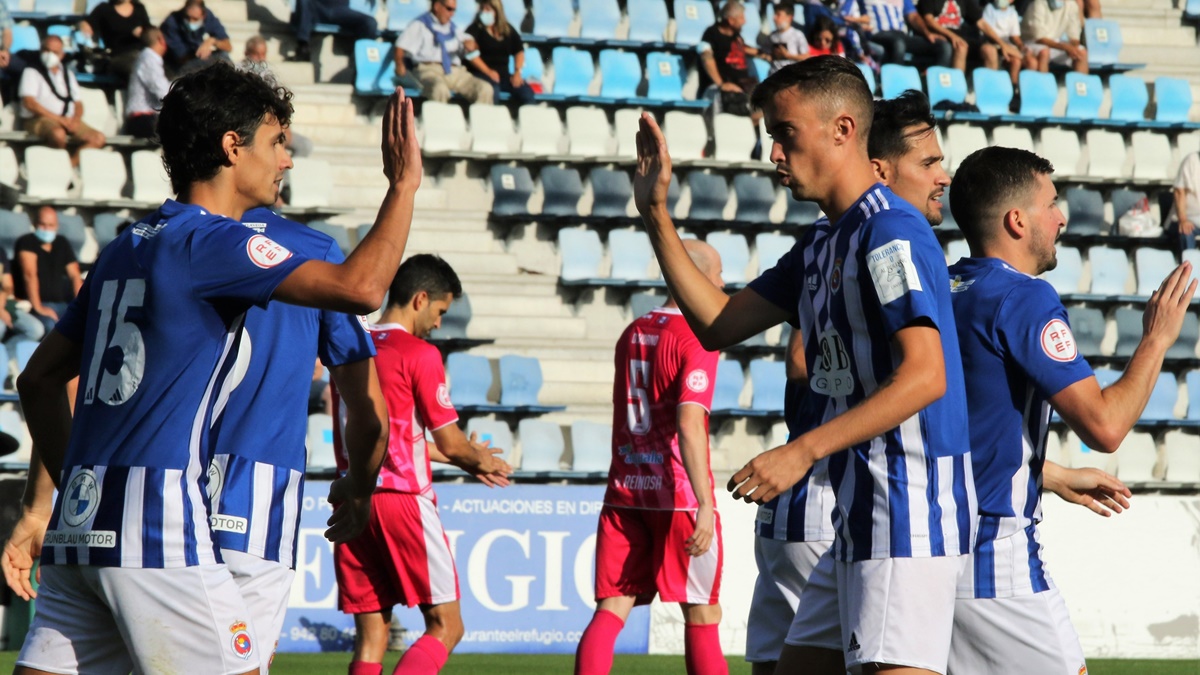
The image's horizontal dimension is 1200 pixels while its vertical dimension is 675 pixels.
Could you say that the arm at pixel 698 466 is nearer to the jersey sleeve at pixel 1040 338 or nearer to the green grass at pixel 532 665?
the jersey sleeve at pixel 1040 338

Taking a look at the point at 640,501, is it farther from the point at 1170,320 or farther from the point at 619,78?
the point at 619,78

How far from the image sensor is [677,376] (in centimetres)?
698

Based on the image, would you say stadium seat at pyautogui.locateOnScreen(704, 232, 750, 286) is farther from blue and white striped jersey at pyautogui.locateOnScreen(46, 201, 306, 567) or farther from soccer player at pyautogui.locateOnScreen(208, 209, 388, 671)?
blue and white striped jersey at pyautogui.locateOnScreen(46, 201, 306, 567)

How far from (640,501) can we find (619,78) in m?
9.72

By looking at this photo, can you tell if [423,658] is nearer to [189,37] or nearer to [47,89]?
[47,89]

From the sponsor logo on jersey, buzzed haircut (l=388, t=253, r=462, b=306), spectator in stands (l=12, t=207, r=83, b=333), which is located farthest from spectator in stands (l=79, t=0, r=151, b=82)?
the sponsor logo on jersey

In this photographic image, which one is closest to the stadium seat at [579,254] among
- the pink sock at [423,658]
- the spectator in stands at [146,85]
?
the spectator in stands at [146,85]

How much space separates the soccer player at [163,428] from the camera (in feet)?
10.7

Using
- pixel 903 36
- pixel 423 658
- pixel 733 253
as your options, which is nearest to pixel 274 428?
pixel 423 658

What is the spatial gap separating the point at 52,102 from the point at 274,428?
10415 millimetres

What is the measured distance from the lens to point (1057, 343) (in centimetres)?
399

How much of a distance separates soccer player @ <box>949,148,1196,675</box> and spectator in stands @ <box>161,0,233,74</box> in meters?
10.8

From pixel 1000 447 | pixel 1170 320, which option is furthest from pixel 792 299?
pixel 1170 320

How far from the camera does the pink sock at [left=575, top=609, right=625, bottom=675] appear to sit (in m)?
6.79
